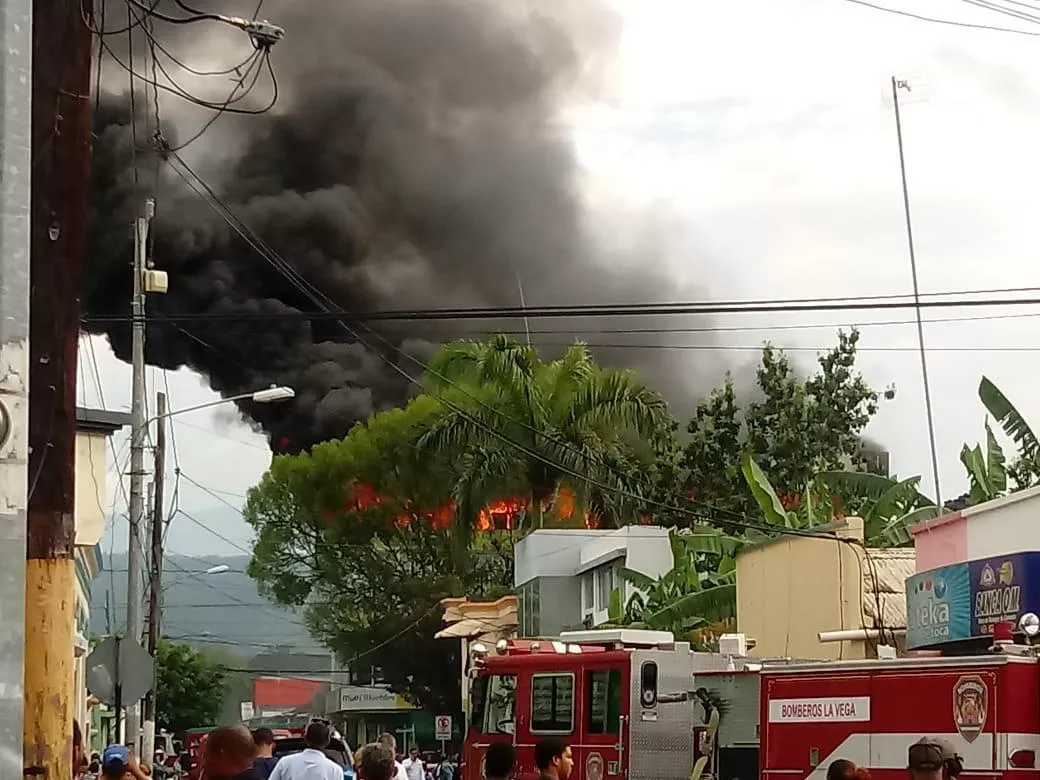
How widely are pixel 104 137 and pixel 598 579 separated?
3341 centimetres

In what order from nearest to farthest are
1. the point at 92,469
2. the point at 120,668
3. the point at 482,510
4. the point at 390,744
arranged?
the point at 390,744 → the point at 120,668 → the point at 92,469 → the point at 482,510

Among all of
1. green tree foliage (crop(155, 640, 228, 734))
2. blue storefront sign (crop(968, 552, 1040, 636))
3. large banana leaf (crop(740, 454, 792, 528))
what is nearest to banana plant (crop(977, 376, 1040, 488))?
large banana leaf (crop(740, 454, 792, 528))

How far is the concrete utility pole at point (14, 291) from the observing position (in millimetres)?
5637

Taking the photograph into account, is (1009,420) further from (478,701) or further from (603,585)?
(603,585)

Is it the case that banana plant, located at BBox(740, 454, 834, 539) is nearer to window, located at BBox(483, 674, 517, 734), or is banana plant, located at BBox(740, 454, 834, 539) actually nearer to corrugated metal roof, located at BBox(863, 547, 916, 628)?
corrugated metal roof, located at BBox(863, 547, 916, 628)

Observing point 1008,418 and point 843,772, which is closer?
point 843,772

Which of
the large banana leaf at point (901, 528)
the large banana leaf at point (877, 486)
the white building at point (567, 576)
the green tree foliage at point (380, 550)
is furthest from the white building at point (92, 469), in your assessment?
the green tree foliage at point (380, 550)

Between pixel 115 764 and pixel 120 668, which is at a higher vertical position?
pixel 120 668

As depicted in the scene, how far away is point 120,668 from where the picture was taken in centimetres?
1457

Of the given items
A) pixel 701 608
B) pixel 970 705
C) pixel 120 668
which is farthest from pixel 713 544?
pixel 970 705

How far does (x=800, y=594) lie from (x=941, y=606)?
940cm

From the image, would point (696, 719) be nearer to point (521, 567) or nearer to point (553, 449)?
point (521, 567)

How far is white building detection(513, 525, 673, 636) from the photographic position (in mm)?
41906

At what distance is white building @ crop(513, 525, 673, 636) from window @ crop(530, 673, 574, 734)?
84.7ft
